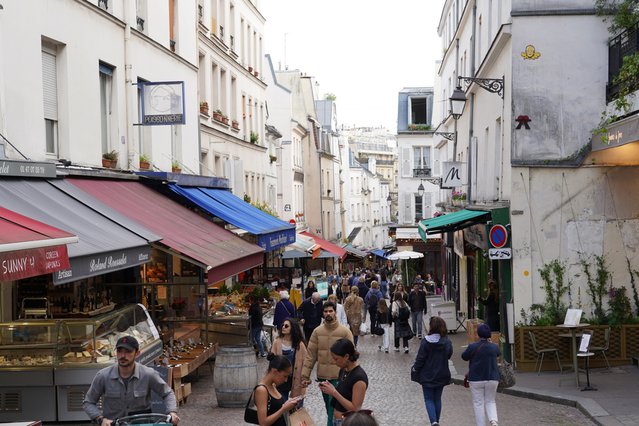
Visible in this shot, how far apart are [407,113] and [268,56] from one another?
7.99 meters

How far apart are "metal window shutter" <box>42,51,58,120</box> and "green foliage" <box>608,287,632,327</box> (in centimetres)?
1033

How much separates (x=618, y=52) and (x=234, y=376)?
344 inches

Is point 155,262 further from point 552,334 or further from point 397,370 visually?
point 552,334

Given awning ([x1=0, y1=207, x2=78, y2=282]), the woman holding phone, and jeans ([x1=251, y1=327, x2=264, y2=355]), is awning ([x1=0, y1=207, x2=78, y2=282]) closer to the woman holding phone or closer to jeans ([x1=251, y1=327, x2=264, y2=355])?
the woman holding phone

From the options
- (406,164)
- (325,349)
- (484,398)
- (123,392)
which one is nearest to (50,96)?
(325,349)

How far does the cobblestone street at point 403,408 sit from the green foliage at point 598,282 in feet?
9.78

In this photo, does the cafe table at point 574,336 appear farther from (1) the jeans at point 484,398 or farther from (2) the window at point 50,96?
(2) the window at point 50,96

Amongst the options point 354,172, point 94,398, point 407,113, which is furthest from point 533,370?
point 354,172

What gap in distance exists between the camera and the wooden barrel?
14.1 m

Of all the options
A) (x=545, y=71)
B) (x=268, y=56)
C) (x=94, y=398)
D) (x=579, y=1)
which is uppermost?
(x=268, y=56)

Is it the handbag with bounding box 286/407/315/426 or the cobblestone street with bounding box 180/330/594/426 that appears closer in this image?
the handbag with bounding box 286/407/315/426

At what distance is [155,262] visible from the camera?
19.5 meters

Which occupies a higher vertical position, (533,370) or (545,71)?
(545,71)

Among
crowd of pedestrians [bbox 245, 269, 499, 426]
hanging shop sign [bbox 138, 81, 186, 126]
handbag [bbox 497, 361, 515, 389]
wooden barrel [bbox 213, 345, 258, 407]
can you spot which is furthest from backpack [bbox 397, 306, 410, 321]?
handbag [bbox 497, 361, 515, 389]
